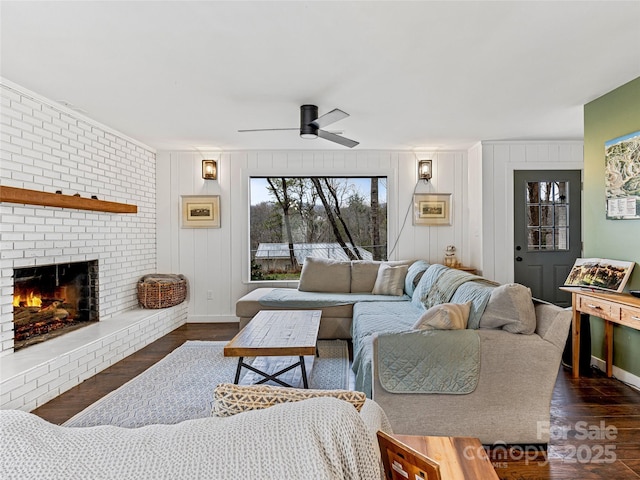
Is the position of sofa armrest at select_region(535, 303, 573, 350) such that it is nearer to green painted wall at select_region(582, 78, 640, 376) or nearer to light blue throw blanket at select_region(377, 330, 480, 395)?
light blue throw blanket at select_region(377, 330, 480, 395)

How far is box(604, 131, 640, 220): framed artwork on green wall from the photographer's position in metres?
2.90

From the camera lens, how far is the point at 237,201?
5.25 meters

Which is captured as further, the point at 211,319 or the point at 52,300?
the point at 211,319

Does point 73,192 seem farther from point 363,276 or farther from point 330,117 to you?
point 363,276

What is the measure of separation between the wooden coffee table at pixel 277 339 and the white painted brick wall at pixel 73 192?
185cm

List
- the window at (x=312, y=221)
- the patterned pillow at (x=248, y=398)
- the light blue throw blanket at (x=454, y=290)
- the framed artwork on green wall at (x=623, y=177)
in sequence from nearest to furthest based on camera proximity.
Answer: the patterned pillow at (x=248, y=398) < the light blue throw blanket at (x=454, y=290) < the framed artwork on green wall at (x=623, y=177) < the window at (x=312, y=221)

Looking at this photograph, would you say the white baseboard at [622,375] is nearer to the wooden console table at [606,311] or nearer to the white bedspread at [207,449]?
the wooden console table at [606,311]

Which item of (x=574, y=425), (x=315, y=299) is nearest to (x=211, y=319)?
(x=315, y=299)

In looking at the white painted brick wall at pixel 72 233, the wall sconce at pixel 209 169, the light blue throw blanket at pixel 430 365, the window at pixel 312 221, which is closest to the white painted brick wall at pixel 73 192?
the white painted brick wall at pixel 72 233

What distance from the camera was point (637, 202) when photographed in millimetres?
2889

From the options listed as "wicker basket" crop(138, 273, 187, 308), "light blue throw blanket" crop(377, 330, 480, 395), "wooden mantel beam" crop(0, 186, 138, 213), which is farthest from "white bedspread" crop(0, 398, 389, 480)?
"wicker basket" crop(138, 273, 187, 308)

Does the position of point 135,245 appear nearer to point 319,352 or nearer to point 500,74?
point 319,352

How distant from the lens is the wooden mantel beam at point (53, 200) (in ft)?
8.75

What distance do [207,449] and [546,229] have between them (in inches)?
203
